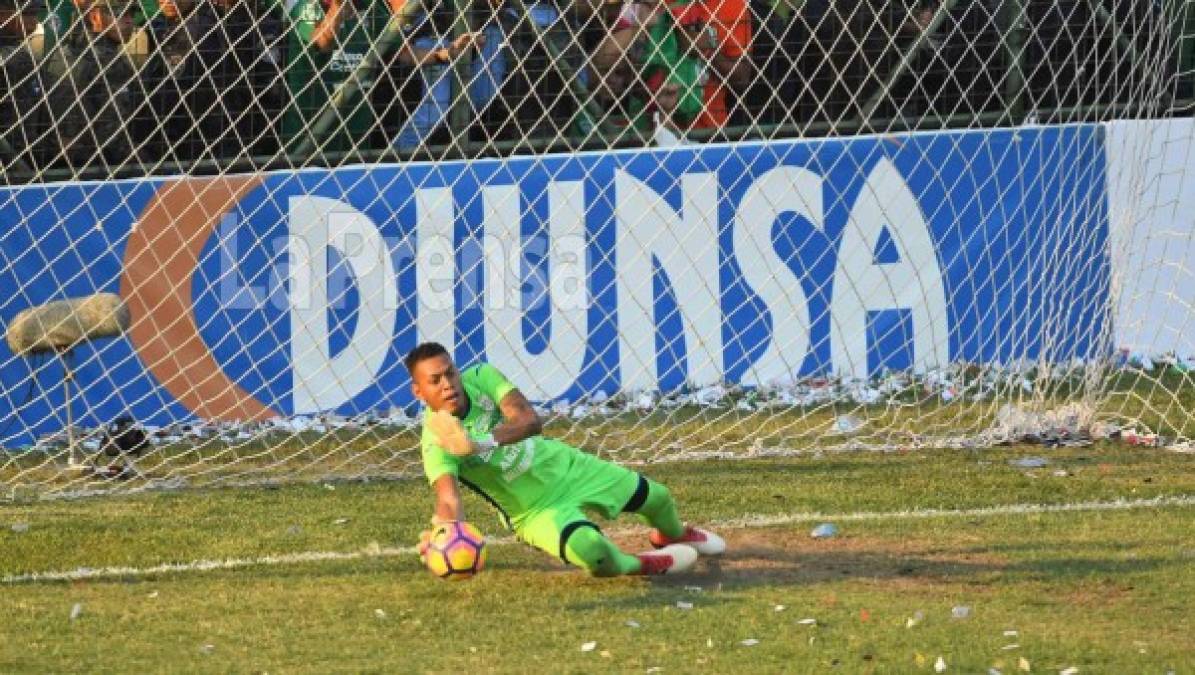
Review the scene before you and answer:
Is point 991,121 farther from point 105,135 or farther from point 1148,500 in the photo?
point 105,135

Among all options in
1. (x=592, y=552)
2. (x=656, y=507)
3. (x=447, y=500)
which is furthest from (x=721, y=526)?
(x=447, y=500)

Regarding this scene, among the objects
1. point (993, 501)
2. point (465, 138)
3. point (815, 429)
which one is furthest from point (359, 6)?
point (993, 501)

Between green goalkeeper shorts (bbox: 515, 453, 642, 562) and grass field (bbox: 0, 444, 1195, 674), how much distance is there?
20cm

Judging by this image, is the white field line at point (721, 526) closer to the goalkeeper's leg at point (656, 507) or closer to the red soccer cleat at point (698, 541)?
the red soccer cleat at point (698, 541)

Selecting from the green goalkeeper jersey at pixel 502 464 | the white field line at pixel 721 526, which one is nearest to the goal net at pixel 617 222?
the white field line at pixel 721 526

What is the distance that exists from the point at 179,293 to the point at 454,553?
16.7 feet

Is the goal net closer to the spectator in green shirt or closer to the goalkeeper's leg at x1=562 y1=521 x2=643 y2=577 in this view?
the spectator in green shirt

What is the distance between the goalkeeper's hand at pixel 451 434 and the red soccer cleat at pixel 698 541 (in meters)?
1.05

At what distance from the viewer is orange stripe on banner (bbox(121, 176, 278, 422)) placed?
12.1m

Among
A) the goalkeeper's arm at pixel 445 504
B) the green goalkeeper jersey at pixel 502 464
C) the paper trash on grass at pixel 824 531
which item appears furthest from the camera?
the paper trash on grass at pixel 824 531

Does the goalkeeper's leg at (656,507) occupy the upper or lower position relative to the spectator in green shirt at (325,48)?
lower

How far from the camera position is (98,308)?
11.2 m

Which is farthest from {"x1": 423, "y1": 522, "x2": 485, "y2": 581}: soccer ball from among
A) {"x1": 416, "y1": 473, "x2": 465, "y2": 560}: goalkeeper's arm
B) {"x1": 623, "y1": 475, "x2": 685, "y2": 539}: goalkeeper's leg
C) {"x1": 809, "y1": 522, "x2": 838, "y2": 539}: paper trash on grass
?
{"x1": 809, "y1": 522, "x2": 838, "y2": 539}: paper trash on grass

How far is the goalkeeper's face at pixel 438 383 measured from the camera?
307 inches
